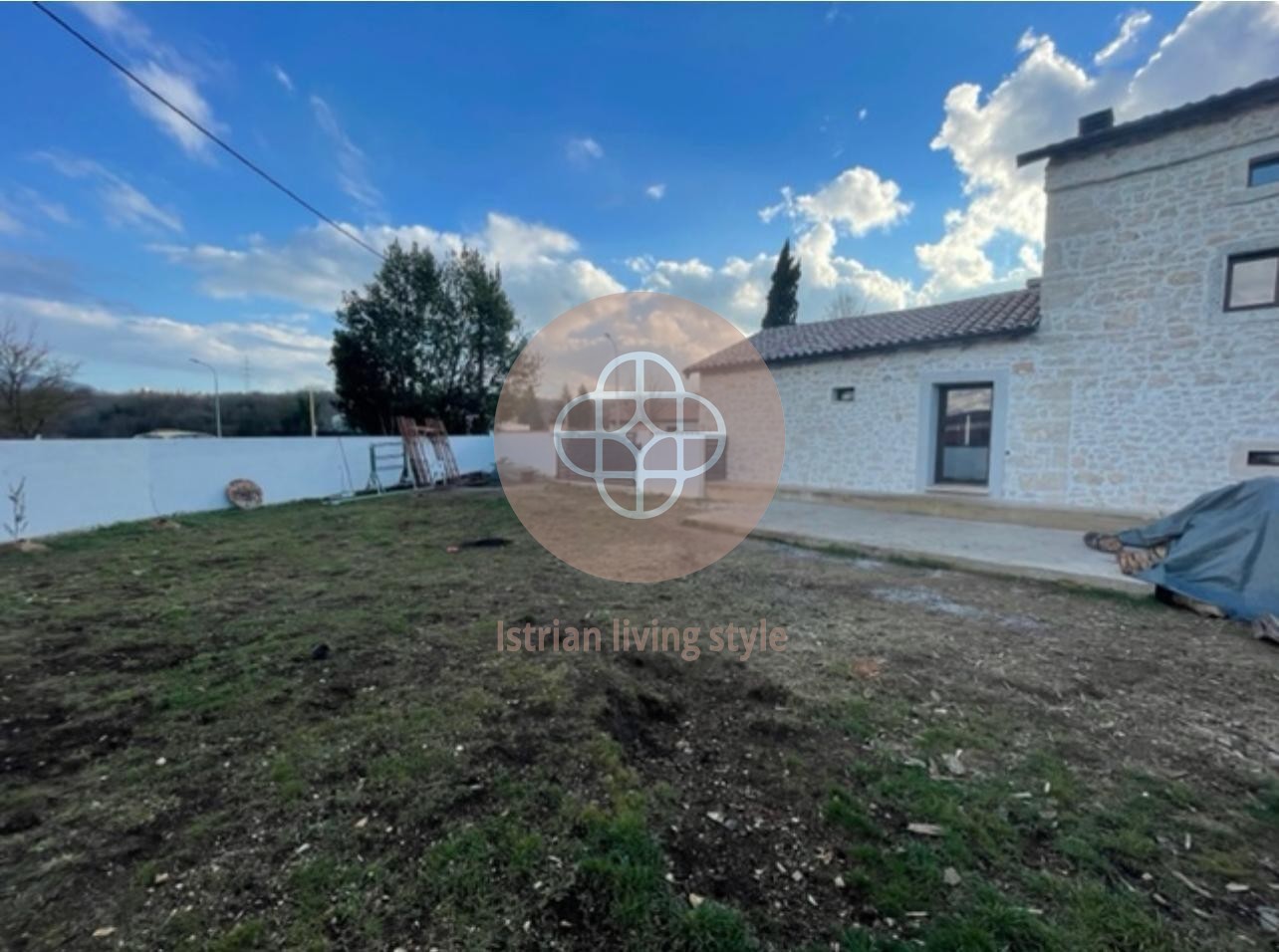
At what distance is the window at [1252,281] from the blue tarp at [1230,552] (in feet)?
9.37

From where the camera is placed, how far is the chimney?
604 cm

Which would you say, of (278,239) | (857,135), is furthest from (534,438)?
(857,135)

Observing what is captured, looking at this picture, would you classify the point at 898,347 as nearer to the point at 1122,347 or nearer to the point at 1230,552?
the point at 1122,347

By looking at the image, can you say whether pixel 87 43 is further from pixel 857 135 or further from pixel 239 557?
pixel 857 135

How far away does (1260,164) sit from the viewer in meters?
5.07

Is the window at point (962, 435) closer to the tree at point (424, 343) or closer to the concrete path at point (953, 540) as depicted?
the concrete path at point (953, 540)

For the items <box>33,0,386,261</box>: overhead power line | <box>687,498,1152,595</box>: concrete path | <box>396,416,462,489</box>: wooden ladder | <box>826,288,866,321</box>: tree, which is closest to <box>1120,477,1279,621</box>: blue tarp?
<box>687,498,1152,595</box>: concrete path

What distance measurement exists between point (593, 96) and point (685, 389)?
535cm

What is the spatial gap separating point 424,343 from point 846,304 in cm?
1921

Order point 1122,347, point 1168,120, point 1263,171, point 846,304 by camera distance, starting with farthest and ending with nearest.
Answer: point 846,304 → point 1122,347 → point 1168,120 → point 1263,171
